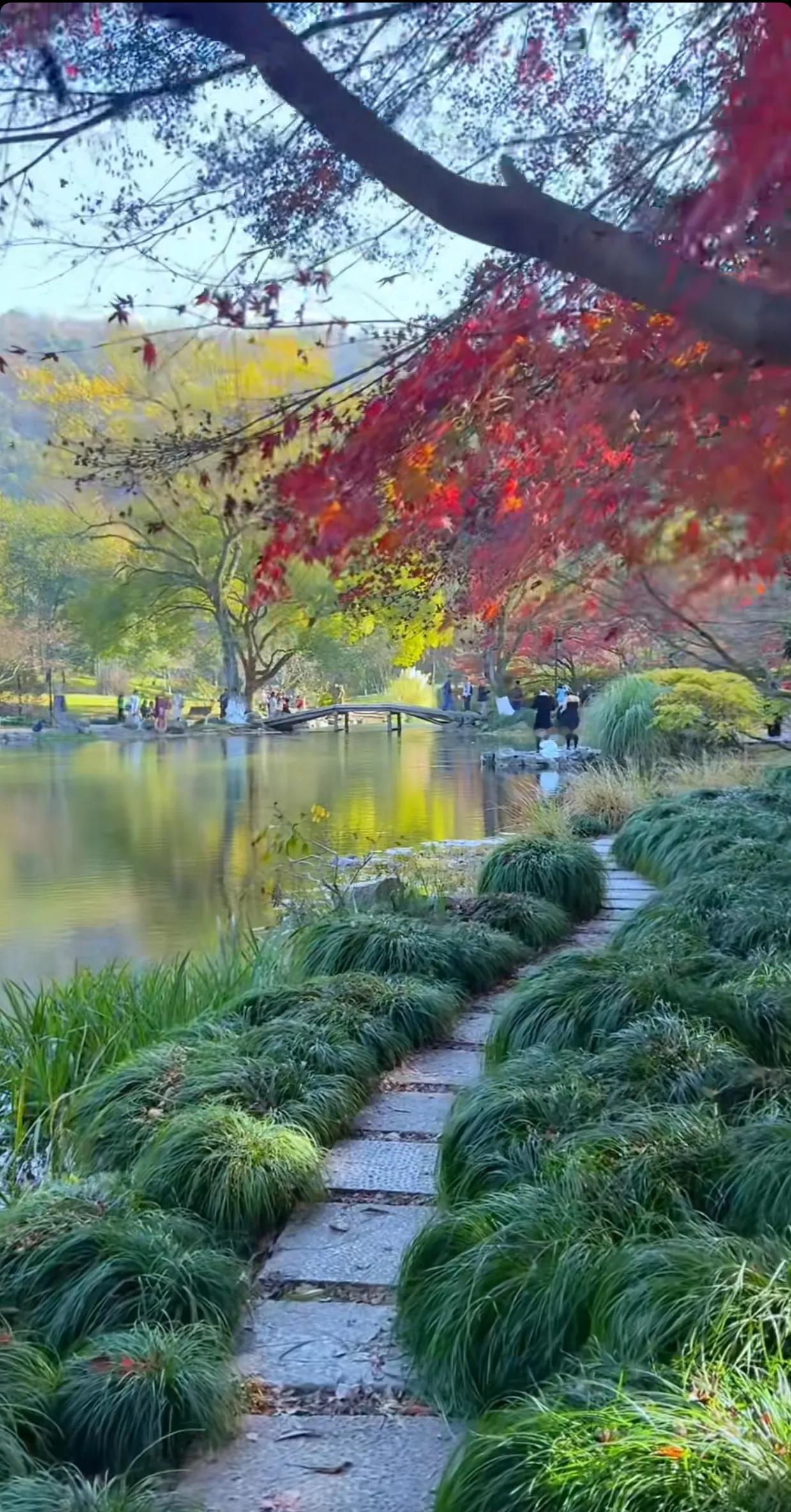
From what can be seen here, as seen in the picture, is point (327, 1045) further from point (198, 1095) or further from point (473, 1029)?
point (473, 1029)

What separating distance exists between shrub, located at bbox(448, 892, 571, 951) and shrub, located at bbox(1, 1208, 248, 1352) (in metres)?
3.21

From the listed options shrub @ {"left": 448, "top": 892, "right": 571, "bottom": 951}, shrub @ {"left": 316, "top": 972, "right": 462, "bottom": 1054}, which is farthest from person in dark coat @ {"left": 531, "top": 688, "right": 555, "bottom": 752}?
shrub @ {"left": 316, "top": 972, "right": 462, "bottom": 1054}

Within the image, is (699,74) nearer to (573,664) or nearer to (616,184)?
(616,184)

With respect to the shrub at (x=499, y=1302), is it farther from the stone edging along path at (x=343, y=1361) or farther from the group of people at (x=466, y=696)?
the group of people at (x=466, y=696)

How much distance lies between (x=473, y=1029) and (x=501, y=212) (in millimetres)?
3320

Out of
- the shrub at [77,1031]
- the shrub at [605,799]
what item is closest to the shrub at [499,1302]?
the shrub at [77,1031]

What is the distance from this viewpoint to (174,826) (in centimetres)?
1228

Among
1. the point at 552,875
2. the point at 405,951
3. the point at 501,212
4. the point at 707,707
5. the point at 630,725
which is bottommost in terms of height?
the point at 405,951

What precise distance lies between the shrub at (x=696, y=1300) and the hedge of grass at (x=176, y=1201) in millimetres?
684

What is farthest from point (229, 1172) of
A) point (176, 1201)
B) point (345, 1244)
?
point (345, 1244)

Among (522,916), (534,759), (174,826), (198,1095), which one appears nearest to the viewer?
(198,1095)

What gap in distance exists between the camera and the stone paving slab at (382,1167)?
3.06 meters

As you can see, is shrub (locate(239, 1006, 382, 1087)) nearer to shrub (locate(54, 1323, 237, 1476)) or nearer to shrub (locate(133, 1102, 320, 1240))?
shrub (locate(133, 1102, 320, 1240))

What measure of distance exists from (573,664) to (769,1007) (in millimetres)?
16970
